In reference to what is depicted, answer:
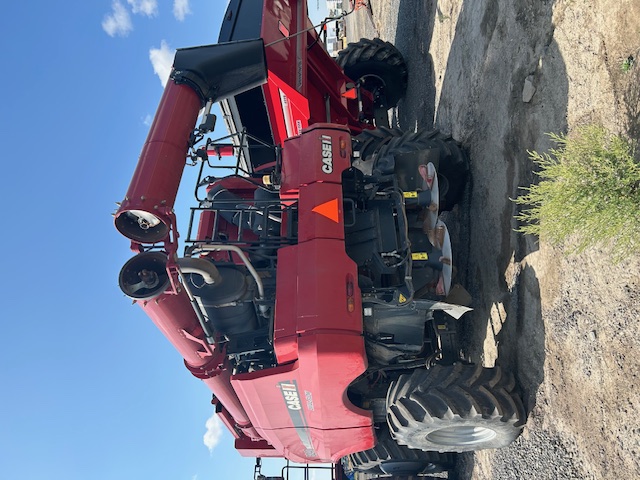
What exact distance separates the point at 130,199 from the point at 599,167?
121 inches

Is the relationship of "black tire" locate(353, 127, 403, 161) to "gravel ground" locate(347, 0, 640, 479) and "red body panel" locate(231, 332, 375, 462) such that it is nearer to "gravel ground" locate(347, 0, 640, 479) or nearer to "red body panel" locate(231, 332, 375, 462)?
"gravel ground" locate(347, 0, 640, 479)

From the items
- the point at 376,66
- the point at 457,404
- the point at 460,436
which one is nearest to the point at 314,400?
the point at 457,404

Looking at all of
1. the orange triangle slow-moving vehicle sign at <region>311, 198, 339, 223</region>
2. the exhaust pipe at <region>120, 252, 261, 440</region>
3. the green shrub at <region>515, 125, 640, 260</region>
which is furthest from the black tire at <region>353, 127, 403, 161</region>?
the green shrub at <region>515, 125, 640, 260</region>

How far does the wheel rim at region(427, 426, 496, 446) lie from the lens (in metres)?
4.14

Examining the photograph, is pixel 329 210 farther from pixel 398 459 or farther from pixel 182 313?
pixel 398 459

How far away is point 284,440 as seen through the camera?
4.75m

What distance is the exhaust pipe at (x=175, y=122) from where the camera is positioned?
3799mm

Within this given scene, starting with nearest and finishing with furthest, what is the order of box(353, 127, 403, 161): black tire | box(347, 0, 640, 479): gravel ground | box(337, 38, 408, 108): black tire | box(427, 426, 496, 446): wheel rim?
box(347, 0, 640, 479): gravel ground
box(427, 426, 496, 446): wheel rim
box(353, 127, 403, 161): black tire
box(337, 38, 408, 108): black tire

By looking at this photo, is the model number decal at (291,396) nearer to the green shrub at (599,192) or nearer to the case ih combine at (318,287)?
the case ih combine at (318,287)

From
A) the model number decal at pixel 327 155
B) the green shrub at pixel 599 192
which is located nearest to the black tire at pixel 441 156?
the model number decal at pixel 327 155

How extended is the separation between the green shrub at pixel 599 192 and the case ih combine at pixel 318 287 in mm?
1455

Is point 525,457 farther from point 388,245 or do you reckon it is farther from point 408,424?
point 388,245

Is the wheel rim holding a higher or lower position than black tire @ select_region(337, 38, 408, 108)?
lower

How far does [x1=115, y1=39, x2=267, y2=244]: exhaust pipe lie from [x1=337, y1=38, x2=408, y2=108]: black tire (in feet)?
11.1
